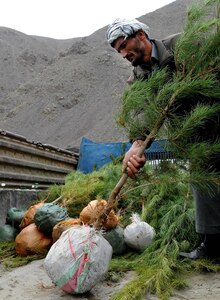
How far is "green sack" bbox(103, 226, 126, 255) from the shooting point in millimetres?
3486

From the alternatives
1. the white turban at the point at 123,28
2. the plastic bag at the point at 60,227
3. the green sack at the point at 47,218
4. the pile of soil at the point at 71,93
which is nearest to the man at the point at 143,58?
the white turban at the point at 123,28

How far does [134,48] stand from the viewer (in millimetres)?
2709

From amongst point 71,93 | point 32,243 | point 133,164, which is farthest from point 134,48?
point 71,93

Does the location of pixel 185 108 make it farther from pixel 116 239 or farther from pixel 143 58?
pixel 116 239

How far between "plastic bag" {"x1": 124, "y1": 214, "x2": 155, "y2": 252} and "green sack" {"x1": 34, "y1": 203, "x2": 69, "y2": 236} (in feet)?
1.94

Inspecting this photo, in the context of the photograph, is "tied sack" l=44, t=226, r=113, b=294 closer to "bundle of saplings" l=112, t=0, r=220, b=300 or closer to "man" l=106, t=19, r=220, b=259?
"bundle of saplings" l=112, t=0, r=220, b=300

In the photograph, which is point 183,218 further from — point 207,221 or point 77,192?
point 77,192

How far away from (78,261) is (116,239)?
1.07m

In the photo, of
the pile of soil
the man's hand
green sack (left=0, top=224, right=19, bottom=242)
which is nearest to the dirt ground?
the man's hand

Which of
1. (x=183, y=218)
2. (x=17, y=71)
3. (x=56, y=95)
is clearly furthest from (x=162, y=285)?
(x=17, y=71)

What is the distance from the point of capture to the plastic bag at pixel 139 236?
3508 mm

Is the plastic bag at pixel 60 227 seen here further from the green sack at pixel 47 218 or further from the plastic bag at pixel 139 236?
the plastic bag at pixel 139 236

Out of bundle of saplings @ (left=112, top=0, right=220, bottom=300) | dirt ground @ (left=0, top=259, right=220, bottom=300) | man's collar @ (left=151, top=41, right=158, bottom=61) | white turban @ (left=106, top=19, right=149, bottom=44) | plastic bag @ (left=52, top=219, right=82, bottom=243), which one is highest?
white turban @ (left=106, top=19, right=149, bottom=44)

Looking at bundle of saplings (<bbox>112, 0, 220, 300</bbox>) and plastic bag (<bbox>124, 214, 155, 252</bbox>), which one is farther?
plastic bag (<bbox>124, 214, 155, 252</bbox>)
